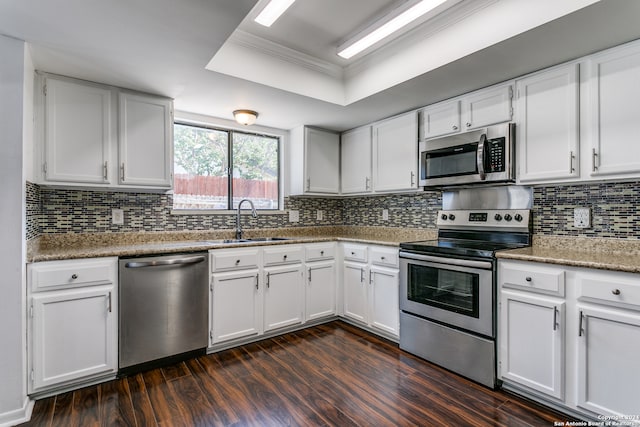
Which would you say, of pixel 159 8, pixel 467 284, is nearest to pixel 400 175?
pixel 467 284

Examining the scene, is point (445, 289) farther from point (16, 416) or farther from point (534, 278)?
point (16, 416)

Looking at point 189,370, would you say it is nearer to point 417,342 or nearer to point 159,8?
point 417,342

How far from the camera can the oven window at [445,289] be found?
7.32 ft

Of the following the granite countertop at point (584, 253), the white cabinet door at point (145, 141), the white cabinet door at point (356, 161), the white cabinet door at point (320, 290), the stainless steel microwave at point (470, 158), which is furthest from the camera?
the white cabinet door at point (356, 161)

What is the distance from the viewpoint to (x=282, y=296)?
3.03 meters

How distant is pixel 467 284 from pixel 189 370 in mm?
2106

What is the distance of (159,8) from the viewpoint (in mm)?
1611

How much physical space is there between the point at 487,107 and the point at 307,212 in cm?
227

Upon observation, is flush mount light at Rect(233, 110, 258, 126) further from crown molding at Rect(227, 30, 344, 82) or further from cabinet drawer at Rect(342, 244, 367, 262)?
cabinet drawer at Rect(342, 244, 367, 262)

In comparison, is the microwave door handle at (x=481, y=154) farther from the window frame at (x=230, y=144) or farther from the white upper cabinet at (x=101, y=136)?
the white upper cabinet at (x=101, y=136)

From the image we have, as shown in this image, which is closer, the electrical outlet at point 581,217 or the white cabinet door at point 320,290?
the electrical outlet at point 581,217

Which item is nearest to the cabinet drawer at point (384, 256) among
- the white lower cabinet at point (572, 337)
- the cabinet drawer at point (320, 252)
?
the cabinet drawer at point (320, 252)

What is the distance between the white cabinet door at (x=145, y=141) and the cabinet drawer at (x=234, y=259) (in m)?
0.75

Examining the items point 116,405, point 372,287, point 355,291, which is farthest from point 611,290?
point 116,405
